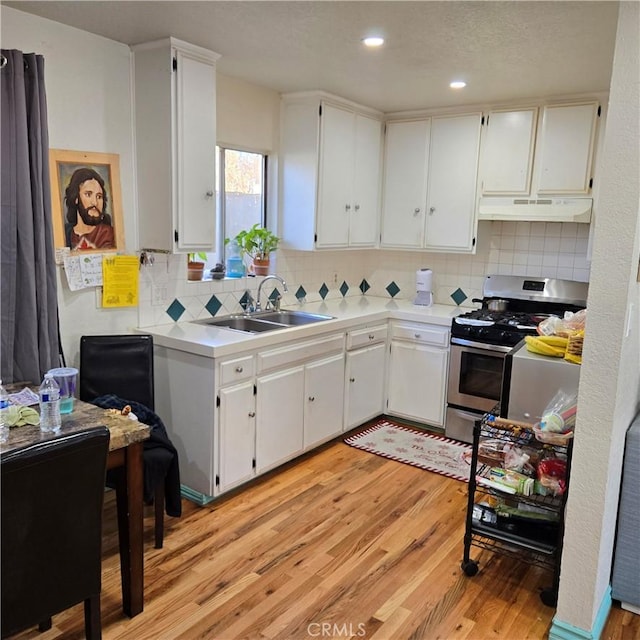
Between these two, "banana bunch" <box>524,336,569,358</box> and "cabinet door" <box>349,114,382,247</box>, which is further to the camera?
"cabinet door" <box>349,114,382,247</box>

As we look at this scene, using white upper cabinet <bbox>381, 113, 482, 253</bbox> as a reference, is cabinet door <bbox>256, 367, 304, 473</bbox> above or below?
below

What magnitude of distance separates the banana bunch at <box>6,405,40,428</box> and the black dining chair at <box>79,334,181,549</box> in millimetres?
569

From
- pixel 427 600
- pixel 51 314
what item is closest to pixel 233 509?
pixel 427 600

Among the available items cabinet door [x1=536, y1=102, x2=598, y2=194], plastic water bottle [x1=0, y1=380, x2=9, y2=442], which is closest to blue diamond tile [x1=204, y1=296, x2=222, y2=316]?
plastic water bottle [x1=0, y1=380, x2=9, y2=442]

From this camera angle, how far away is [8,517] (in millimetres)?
→ 1527

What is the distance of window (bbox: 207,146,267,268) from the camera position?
3770 millimetres

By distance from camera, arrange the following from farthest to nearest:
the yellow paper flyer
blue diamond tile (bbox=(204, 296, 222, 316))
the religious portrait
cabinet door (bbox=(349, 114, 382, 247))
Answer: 1. cabinet door (bbox=(349, 114, 382, 247))
2. blue diamond tile (bbox=(204, 296, 222, 316))
3. the yellow paper flyer
4. the religious portrait

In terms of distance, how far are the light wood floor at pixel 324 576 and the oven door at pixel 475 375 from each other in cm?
76

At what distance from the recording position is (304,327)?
11.2 feet

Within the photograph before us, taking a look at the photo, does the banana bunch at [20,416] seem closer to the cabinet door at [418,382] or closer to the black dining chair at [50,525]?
the black dining chair at [50,525]

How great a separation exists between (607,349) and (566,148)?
2.30 meters

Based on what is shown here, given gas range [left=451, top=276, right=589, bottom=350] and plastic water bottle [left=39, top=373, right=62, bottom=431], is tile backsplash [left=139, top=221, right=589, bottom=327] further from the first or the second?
plastic water bottle [left=39, top=373, right=62, bottom=431]

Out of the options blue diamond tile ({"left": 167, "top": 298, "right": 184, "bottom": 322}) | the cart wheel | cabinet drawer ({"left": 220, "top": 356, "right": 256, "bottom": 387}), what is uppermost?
blue diamond tile ({"left": 167, "top": 298, "right": 184, "bottom": 322})

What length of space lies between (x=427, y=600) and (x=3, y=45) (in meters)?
3.00
